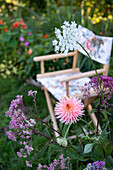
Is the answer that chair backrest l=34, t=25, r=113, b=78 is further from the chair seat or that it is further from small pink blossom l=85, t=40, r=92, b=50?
the chair seat

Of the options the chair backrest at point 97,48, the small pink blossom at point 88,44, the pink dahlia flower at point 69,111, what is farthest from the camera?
the small pink blossom at point 88,44

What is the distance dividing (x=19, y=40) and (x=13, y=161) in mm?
2084

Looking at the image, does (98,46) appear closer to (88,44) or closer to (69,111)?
(88,44)

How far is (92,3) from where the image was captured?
479 cm

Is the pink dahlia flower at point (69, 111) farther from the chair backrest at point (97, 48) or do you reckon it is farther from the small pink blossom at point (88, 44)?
the small pink blossom at point (88, 44)

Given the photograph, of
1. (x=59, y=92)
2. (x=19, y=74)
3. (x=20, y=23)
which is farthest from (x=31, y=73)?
(x=59, y=92)

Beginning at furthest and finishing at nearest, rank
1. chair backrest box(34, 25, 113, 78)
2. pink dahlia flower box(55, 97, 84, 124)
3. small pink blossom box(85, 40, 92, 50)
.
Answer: small pink blossom box(85, 40, 92, 50), chair backrest box(34, 25, 113, 78), pink dahlia flower box(55, 97, 84, 124)

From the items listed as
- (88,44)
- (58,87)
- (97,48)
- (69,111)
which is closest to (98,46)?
(97,48)

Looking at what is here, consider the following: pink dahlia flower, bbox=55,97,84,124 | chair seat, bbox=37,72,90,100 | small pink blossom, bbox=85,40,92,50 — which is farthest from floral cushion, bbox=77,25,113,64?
pink dahlia flower, bbox=55,97,84,124

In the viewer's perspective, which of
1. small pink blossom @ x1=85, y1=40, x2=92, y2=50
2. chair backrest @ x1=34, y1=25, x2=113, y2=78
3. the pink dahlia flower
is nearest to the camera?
the pink dahlia flower

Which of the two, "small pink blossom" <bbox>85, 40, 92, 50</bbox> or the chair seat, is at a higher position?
"small pink blossom" <bbox>85, 40, 92, 50</bbox>

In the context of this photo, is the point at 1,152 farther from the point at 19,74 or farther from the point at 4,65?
the point at 4,65

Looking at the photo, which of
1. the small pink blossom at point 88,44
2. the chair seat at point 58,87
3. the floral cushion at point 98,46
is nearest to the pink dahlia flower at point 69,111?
the chair seat at point 58,87

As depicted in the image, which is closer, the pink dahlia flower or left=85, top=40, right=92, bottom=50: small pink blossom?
the pink dahlia flower
